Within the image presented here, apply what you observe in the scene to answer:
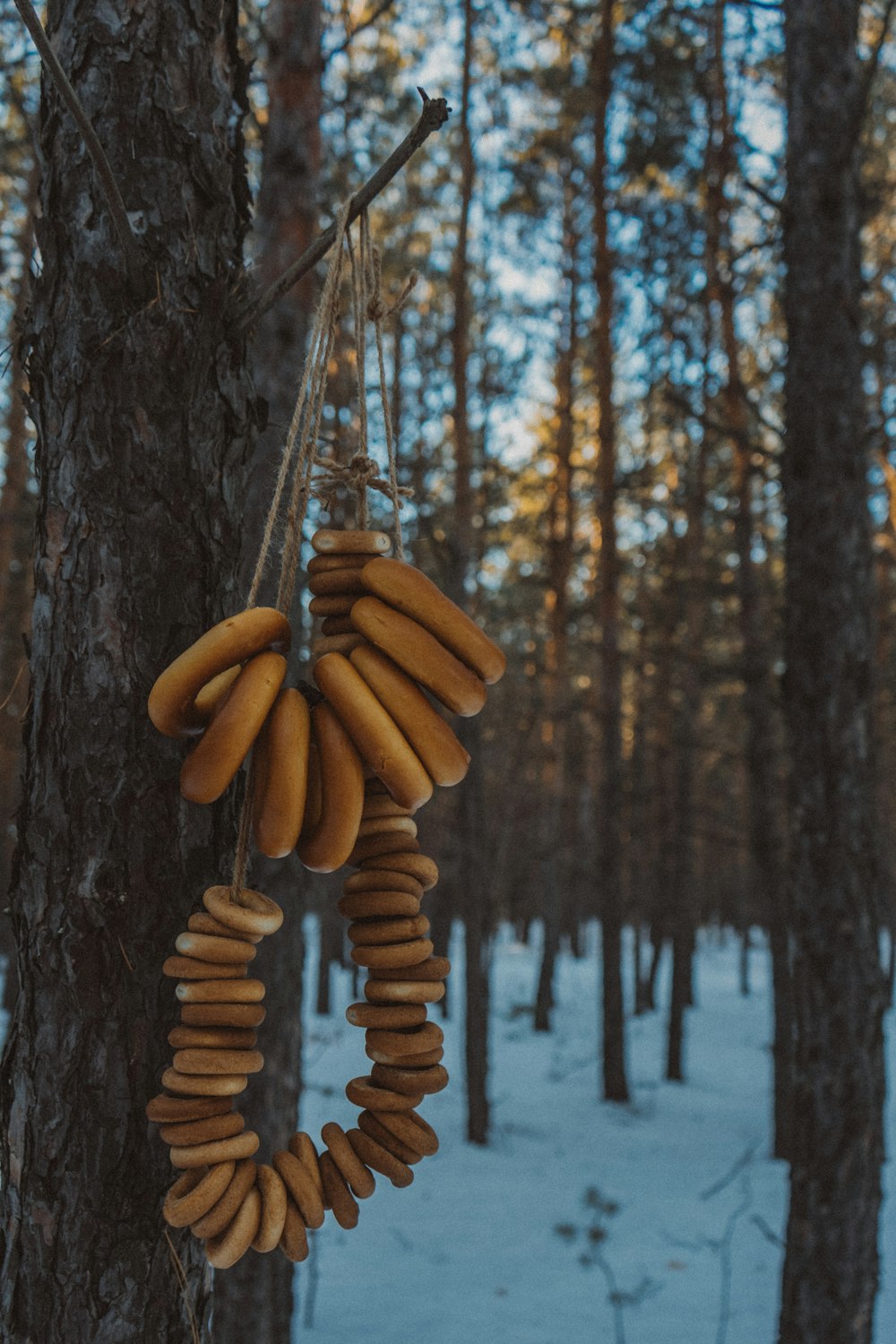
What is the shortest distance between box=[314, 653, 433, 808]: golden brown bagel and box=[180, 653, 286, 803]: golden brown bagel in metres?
0.07

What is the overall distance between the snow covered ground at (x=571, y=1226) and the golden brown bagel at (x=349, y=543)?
4.01 m

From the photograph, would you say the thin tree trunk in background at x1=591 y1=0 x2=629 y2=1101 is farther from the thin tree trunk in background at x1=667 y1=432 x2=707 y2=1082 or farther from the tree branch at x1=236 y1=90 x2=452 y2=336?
the tree branch at x1=236 y1=90 x2=452 y2=336

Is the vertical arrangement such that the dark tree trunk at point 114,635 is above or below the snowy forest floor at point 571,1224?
above

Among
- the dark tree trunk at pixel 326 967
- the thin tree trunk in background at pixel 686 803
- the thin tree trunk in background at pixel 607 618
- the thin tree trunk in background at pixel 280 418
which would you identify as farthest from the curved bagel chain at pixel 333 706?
the dark tree trunk at pixel 326 967

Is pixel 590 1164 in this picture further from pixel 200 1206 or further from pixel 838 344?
pixel 200 1206

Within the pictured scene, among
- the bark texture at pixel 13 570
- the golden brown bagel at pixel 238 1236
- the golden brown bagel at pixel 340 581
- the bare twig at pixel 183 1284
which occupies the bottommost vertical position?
the bare twig at pixel 183 1284

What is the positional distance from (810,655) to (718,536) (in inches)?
415

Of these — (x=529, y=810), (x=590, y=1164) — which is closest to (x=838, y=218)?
(x=590, y=1164)

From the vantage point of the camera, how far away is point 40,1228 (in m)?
0.89

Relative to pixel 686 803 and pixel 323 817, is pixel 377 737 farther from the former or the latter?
pixel 686 803

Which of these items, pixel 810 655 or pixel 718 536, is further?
pixel 718 536

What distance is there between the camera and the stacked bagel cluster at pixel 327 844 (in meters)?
0.79

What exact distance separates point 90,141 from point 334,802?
0.64 metres

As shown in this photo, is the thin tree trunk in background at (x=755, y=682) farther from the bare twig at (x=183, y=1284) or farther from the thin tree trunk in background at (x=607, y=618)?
the bare twig at (x=183, y=1284)
